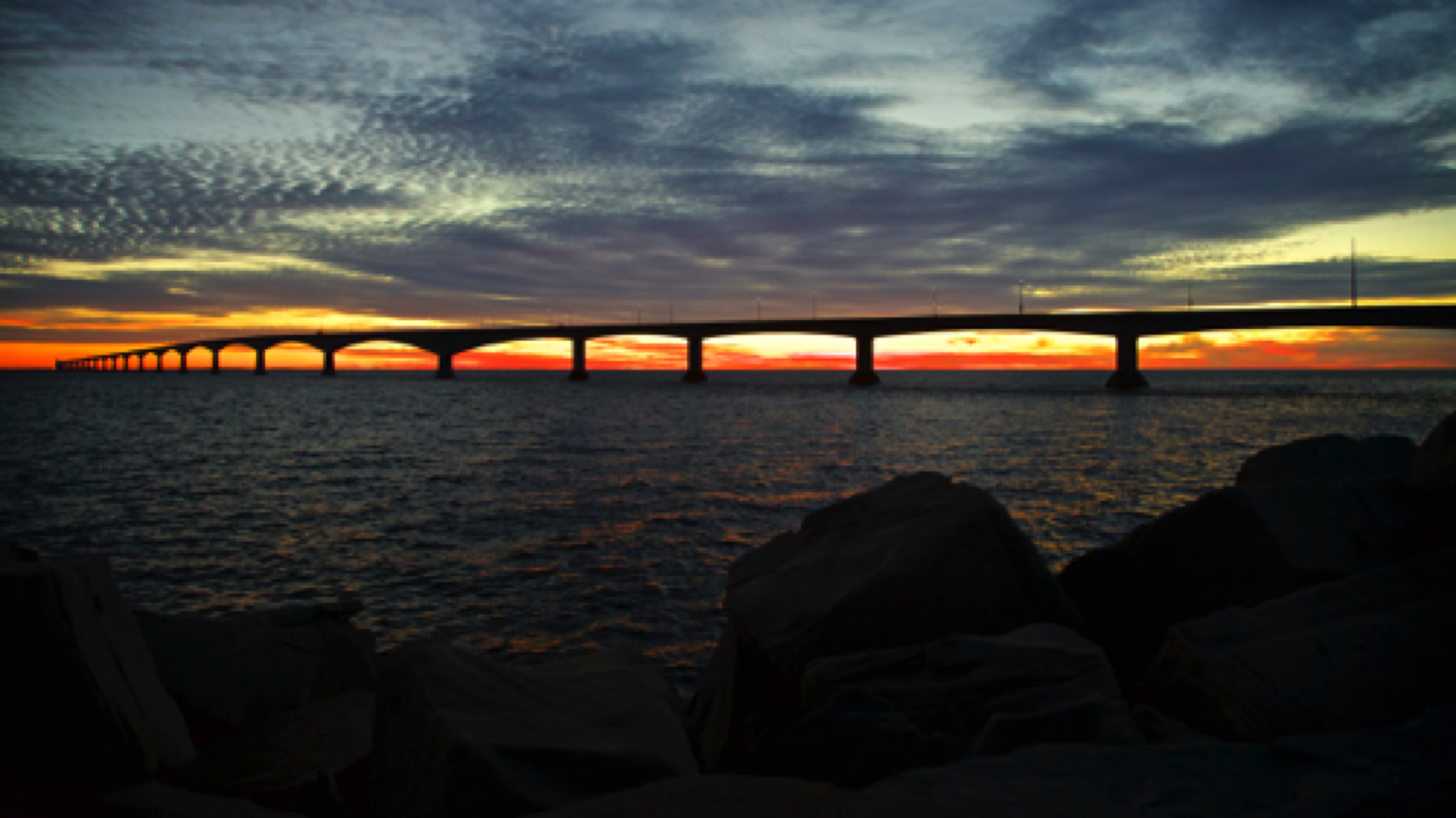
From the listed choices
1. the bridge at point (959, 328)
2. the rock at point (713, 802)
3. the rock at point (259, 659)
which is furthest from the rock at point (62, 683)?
the bridge at point (959, 328)

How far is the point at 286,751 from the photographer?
545 cm

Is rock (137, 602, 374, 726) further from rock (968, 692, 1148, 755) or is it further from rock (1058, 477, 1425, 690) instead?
rock (1058, 477, 1425, 690)

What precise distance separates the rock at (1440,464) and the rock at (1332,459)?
80.6 inches

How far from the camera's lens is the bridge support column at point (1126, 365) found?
3802 inches

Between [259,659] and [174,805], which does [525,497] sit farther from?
[174,805]

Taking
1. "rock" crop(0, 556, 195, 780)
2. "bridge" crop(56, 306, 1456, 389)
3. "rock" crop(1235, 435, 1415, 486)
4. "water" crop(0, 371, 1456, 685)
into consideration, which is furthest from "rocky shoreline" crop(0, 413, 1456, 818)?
"bridge" crop(56, 306, 1456, 389)

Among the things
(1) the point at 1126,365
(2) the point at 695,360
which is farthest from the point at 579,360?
(1) the point at 1126,365

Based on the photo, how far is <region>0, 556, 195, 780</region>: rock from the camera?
14.7ft

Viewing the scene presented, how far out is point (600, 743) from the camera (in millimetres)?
3881

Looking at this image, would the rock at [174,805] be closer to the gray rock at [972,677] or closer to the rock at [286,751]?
the rock at [286,751]

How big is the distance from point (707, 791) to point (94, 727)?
13.9ft

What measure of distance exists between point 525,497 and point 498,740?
17.1 meters

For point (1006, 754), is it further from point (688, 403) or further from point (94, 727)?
point (688, 403)

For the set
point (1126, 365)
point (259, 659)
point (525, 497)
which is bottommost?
point (525, 497)
